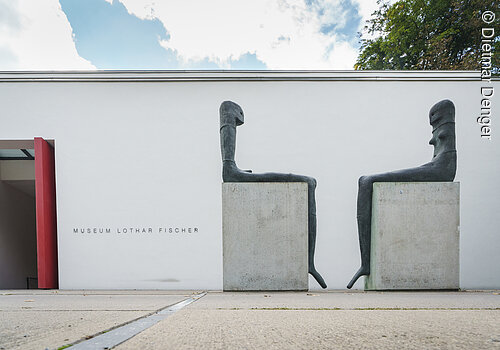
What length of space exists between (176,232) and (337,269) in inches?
149

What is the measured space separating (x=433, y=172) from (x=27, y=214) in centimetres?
1135

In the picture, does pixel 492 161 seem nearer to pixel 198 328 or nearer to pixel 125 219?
pixel 198 328

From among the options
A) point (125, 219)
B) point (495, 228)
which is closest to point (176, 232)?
point (125, 219)

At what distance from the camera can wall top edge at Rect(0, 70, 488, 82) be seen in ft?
20.5

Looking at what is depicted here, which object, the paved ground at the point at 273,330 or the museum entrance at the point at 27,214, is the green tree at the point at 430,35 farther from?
the museum entrance at the point at 27,214

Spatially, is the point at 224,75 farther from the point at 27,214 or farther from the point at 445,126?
the point at 27,214

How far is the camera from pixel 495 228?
20.1 ft

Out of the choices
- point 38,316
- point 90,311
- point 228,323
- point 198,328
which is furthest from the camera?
point 90,311

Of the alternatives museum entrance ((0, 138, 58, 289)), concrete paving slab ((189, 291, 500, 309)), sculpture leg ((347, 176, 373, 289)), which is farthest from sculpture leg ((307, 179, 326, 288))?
museum entrance ((0, 138, 58, 289))

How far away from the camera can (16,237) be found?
315 inches

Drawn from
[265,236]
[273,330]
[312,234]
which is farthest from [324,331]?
[312,234]

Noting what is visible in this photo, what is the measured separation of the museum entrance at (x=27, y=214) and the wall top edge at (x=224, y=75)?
63.3 inches

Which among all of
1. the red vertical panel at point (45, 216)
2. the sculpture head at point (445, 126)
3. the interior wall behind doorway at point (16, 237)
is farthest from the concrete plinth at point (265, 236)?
the interior wall behind doorway at point (16, 237)

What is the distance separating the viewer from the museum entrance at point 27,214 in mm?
5766
